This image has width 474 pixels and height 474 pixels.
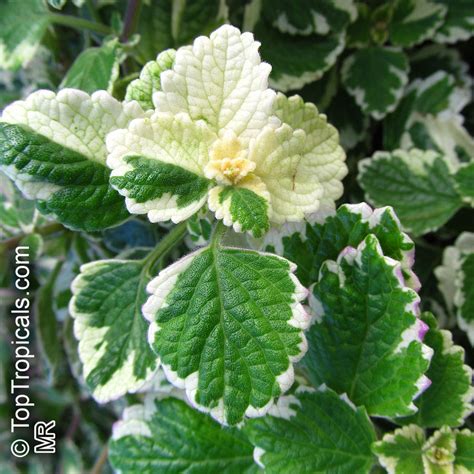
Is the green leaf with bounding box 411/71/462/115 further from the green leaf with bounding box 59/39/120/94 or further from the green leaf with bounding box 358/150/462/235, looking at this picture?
the green leaf with bounding box 59/39/120/94

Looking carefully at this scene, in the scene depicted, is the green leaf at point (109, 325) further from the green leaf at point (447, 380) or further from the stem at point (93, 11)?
the stem at point (93, 11)

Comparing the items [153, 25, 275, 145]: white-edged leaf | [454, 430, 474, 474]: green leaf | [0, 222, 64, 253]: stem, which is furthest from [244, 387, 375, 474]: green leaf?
[0, 222, 64, 253]: stem

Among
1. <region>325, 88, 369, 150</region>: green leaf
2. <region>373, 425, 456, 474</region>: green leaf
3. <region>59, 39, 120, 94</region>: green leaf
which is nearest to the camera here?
<region>373, 425, 456, 474</region>: green leaf

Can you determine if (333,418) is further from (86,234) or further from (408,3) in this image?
(408,3)

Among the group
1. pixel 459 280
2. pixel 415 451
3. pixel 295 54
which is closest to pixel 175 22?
pixel 295 54

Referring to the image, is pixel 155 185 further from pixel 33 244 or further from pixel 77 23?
pixel 77 23

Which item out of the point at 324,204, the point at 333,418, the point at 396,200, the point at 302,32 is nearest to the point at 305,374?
the point at 333,418

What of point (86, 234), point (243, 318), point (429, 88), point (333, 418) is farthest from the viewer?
point (429, 88)
